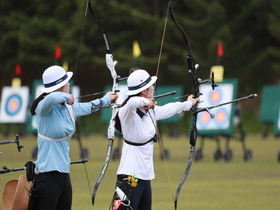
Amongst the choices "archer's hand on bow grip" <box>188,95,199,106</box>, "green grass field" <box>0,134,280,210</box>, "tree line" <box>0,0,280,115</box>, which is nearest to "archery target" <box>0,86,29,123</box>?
"green grass field" <box>0,134,280,210</box>

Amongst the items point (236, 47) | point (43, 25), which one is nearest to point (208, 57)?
point (236, 47)

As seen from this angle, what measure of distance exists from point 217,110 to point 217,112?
0.39 feet

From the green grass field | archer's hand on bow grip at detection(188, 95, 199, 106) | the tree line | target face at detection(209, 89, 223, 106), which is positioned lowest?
the green grass field

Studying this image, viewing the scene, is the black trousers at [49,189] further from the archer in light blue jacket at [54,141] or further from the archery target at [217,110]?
the archery target at [217,110]

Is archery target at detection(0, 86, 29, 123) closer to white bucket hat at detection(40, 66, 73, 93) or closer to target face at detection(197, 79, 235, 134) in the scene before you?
target face at detection(197, 79, 235, 134)

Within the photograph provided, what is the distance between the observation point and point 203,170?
13.7 meters

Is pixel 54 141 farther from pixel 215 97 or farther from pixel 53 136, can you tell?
pixel 215 97

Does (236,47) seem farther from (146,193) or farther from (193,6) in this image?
(146,193)

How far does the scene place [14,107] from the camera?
20.6 meters

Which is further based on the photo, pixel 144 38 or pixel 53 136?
pixel 144 38

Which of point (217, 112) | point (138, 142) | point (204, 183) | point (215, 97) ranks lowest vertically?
point (204, 183)

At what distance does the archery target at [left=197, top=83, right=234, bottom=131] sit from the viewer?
55.3 ft

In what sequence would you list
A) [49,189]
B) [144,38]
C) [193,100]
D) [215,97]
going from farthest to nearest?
1. [144,38]
2. [215,97]
3. [193,100]
4. [49,189]

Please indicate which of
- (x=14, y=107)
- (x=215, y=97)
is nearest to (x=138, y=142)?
(x=215, y=97)
